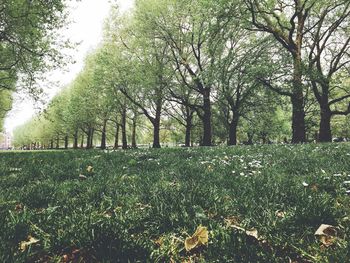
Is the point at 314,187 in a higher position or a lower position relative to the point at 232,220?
higher

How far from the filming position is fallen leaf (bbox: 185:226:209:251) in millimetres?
2533

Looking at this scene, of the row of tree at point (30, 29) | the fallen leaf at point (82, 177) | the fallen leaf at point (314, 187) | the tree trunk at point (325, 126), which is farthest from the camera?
the tree trunk at point (325, 126)

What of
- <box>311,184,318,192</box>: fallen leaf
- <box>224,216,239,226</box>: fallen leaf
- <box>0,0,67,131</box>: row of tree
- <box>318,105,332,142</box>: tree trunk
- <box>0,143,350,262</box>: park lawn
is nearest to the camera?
<box>0,143,350,262</box>: park lawn

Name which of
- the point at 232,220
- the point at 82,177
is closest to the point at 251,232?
the point at 232,220

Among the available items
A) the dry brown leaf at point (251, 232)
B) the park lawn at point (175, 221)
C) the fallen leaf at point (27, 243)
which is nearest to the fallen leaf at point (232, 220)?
the park lawn at point (175, 221)

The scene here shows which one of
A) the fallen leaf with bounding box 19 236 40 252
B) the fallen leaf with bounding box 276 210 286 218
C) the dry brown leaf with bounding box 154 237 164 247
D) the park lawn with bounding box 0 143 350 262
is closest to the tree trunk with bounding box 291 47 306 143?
the park lawn with bounding box 0 143 350 262

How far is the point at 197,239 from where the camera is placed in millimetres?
2631

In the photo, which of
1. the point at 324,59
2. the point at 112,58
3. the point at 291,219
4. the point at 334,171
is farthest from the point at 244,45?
the point at 291,219

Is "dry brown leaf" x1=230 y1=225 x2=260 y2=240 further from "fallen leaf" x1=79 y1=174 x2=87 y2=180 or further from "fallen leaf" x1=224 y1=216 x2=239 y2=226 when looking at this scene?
"fallen leaf" x1=79 y1=174 x2=87 y2=180

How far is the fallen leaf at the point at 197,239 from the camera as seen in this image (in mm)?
2533

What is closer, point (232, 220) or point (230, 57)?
point (232, 220)

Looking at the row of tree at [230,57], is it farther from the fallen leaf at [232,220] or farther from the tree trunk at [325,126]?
the fallen leaf at [232,220]

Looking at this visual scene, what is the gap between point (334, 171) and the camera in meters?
5.61

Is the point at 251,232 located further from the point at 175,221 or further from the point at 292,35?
the point at 292,35
